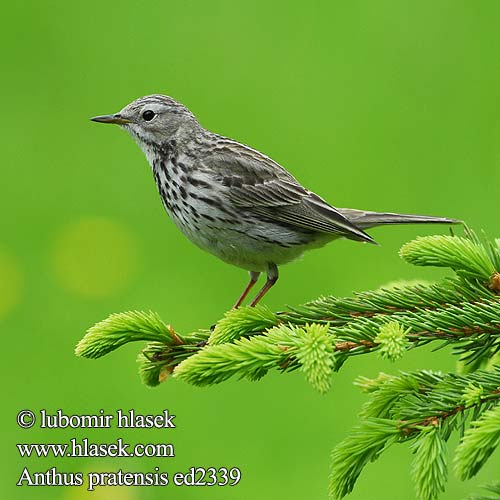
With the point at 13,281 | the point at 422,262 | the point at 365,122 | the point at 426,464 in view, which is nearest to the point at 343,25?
the point at 365,122

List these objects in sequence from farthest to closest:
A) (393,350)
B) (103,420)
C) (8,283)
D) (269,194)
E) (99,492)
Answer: (8,283)
(103,420)
(99,492)
(269,194)
(393,350)

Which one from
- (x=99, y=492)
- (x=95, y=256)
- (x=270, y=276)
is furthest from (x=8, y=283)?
(x=270, y=276)

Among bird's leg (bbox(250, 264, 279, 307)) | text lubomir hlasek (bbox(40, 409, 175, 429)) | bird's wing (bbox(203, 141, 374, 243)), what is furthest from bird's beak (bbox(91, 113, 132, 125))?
text lubomir hlasek (bbox(40, 409, 175, 429))

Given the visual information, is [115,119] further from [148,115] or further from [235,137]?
[235,137]

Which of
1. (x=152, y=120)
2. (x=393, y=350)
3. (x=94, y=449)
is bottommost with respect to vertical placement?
(x=94, y=449)

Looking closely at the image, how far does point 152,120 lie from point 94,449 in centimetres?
201

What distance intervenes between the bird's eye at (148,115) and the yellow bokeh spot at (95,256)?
2.62m

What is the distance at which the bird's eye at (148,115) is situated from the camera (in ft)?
20.7

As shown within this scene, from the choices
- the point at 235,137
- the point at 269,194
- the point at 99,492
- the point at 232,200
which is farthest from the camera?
the point at 235,137

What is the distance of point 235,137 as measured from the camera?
9875 millimetres

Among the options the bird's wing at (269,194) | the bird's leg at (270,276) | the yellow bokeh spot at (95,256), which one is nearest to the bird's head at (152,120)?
the bird's wing at (269,194)

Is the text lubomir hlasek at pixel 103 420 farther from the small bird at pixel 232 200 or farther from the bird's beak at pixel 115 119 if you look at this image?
the bird's beak at pixel 115 119

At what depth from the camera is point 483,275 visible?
4188mm

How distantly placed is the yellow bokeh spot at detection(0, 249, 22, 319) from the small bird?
2.70 metres
